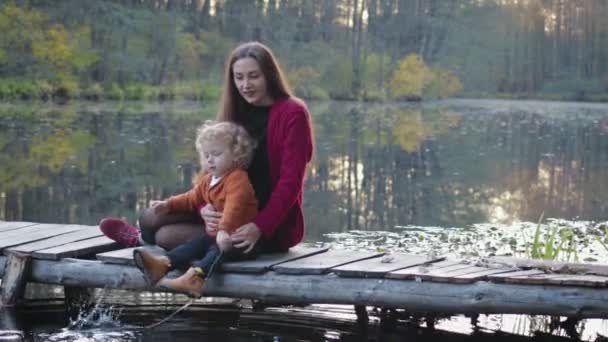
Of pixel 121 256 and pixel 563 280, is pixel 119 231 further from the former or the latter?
pixel 563 280

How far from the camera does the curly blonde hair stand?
479 centimetres

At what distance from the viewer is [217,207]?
4906mm

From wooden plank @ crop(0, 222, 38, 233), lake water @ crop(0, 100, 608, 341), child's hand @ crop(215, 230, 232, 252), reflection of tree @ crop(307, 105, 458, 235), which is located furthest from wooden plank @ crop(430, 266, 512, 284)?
reflection of tree @ crop(307, 105, 458, 235)

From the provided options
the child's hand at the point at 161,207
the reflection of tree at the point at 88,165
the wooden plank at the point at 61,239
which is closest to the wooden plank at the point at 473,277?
the child's hand at the point at 161,207

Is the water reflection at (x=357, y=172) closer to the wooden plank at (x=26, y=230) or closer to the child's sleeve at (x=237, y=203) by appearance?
the wooden plank at (x=26, y=230)

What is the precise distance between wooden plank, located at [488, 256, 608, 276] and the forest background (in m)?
28.2

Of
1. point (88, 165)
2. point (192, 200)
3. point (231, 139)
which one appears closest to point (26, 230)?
point (192, 200)

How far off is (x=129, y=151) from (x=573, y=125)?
47.9 feet

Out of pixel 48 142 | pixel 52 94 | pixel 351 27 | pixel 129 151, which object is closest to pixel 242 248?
pixel 129 151

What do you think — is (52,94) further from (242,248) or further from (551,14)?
(551,14)

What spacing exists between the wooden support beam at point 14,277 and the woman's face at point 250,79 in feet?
4.96

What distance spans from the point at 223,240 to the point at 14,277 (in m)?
1.35

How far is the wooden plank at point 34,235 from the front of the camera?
5.56 metres

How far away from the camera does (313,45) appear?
52.1m
